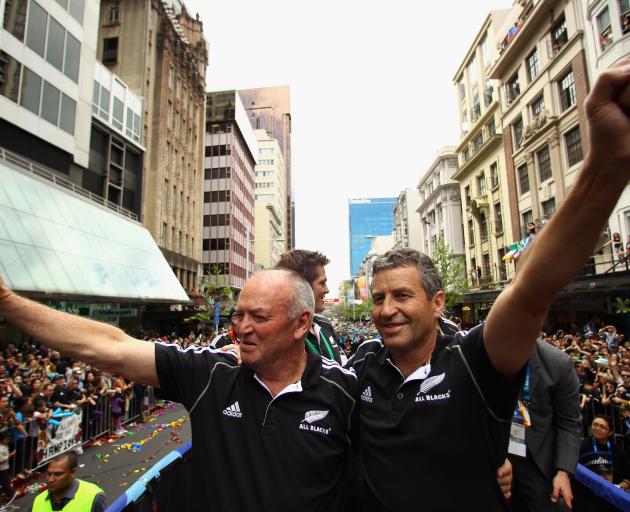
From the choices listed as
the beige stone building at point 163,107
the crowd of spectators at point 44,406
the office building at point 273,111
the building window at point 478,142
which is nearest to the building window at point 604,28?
the building window at point 478,142

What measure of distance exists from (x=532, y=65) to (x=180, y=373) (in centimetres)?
3728

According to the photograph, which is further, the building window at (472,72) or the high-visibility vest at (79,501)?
the building window at (472,72)

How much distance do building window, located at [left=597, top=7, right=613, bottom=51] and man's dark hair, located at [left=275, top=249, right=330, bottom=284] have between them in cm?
2387

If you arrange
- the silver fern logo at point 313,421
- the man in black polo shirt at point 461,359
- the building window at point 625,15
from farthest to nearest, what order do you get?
the building window at point 625,15 < the silver fern logo at point 313,421 < the man in black polo shirt at point 461,359

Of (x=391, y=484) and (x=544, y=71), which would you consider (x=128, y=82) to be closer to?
(x=544, y=71)

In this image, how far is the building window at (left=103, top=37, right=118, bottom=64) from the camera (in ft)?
→ 120

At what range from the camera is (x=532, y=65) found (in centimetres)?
3111

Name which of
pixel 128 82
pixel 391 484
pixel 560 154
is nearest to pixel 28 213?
pixel 391 484

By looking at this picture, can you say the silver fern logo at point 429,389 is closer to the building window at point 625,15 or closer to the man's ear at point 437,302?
the man's ear at point 437,302

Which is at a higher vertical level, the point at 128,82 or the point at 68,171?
the point at 128,82

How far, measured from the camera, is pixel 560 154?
88.6ft

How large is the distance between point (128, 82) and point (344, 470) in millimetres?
41785

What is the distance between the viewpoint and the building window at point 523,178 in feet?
106

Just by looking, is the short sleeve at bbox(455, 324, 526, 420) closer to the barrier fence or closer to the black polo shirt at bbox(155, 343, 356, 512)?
the black polo shirt at bbox(155, 343, 356, 512)
